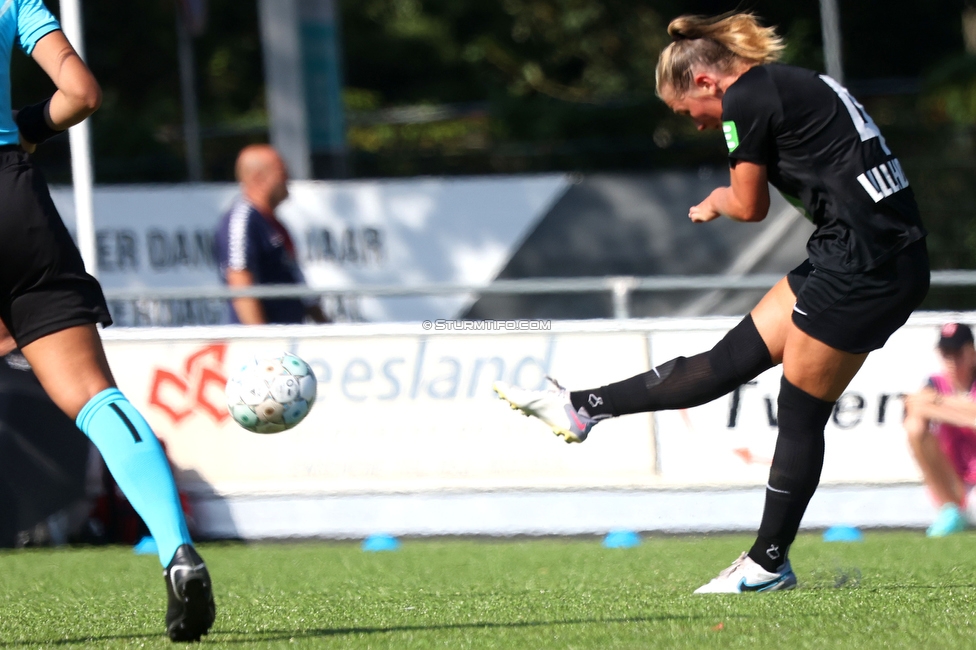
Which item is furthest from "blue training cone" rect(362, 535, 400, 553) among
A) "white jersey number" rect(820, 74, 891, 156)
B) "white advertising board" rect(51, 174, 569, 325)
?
"white advertising board" rect(51, 174, 569, 325)

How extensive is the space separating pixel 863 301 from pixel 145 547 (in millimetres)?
4601

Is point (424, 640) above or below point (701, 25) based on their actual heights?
below

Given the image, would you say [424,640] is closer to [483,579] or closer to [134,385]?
[483,579]

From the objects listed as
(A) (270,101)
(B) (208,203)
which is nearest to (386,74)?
(A) (270,101)

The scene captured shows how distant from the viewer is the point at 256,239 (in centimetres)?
825

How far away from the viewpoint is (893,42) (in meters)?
28.0

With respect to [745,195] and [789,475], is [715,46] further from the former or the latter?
[789,475]

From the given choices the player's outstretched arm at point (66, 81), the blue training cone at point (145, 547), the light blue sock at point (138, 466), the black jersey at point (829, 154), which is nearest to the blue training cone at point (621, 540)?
the blue training cone at point (145, 547)

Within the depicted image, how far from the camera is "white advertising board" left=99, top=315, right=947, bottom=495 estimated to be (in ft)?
25.8

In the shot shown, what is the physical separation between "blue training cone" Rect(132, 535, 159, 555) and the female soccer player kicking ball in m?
3.77

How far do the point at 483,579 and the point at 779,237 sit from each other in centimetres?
Answer: 710

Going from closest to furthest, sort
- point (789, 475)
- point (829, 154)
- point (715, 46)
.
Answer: point (829, 154) < point (715, 46) < point (789, 475)

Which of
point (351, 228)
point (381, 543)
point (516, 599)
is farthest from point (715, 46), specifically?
point (351, 228)

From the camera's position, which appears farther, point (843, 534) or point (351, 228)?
point (351, 228)
